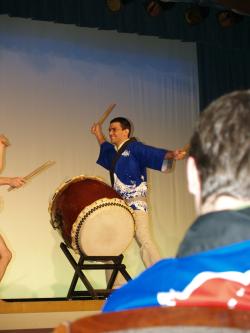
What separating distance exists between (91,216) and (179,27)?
233 centimetres

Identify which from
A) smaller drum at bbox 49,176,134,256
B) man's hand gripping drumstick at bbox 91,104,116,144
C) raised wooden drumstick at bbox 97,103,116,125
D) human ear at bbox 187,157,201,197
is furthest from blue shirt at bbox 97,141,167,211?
human ear at bbox 187,157,201,197

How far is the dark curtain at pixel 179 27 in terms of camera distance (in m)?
5.21

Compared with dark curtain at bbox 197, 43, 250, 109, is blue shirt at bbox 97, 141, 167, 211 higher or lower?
lower

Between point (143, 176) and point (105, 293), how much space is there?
934mm

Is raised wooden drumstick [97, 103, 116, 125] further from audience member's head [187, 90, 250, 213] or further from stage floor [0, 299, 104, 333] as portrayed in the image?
audience member's head [187, 90, 250, 213]

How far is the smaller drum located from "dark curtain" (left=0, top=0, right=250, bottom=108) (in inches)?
65.3

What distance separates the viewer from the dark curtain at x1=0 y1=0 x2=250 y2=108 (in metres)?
5.21

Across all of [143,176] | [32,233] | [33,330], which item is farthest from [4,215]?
[33,330]

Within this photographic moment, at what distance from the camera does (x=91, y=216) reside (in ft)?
13.6

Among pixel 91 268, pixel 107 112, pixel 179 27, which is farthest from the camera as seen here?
pixel 179 27

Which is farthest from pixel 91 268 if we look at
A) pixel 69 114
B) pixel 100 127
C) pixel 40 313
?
pixel 69 114

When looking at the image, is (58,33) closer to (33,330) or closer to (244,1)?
(244,1)

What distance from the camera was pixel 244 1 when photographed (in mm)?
5395

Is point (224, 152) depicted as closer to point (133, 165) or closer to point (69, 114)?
point (133, 165)
